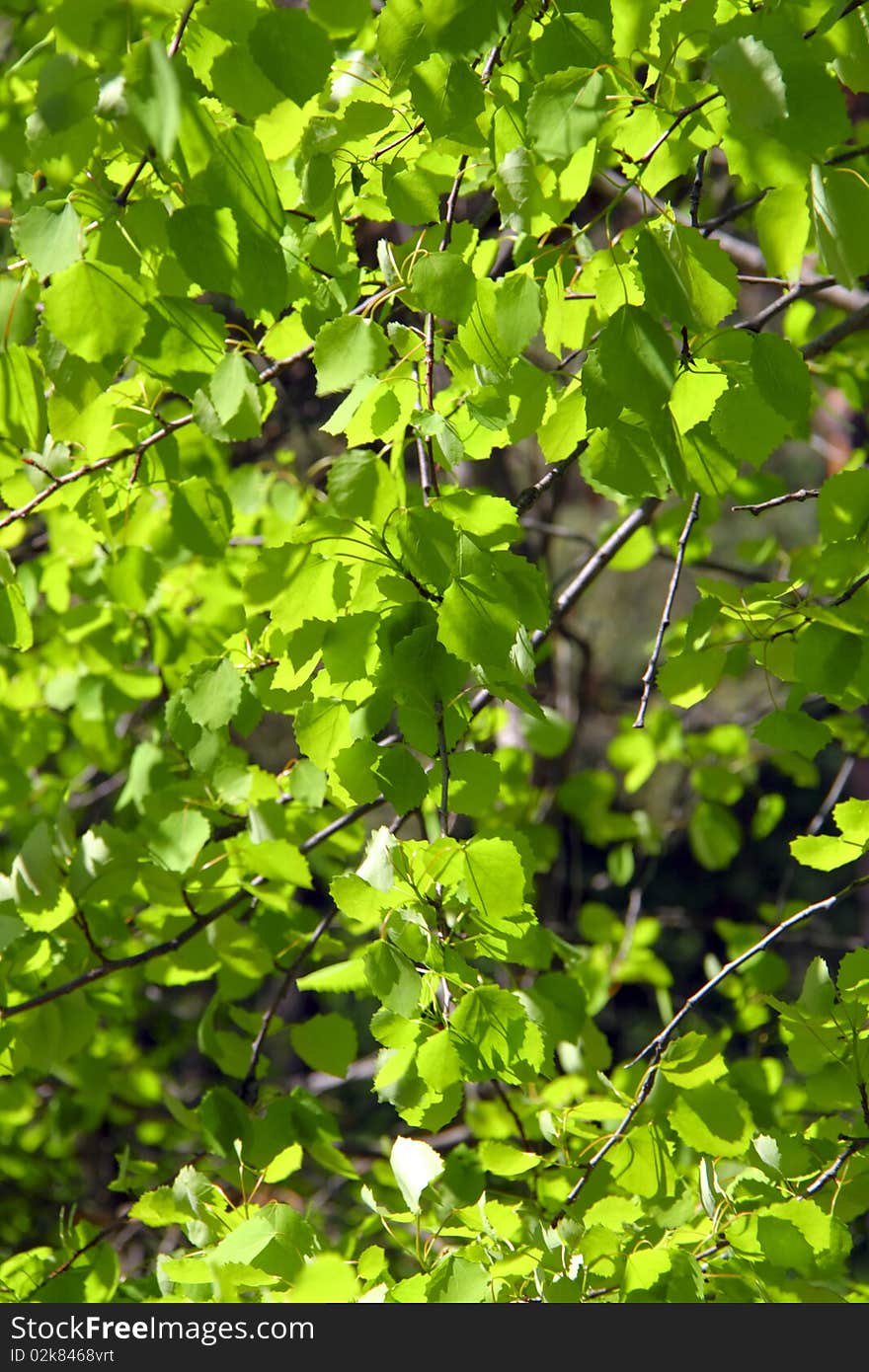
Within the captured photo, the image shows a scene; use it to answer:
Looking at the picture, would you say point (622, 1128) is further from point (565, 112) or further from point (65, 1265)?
point (565, 112)

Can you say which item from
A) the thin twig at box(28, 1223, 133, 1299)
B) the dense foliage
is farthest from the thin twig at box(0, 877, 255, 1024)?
the thin twig at box(28, 1223, 133, 1299)

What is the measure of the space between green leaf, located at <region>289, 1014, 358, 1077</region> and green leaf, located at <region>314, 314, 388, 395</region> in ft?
2.43

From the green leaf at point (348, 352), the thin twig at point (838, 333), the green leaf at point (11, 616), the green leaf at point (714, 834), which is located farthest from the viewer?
the green leaf at point (714, 834)

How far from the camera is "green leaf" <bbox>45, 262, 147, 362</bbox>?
27.0 inches

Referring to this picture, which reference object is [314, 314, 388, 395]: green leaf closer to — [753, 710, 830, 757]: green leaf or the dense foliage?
the dense foliage

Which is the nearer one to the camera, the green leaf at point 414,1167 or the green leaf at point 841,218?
the green leaf at point 841,218

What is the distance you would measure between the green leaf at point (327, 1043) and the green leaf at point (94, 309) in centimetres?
78

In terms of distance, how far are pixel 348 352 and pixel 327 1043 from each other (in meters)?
0.78

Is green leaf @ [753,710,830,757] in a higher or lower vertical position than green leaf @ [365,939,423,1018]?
lower

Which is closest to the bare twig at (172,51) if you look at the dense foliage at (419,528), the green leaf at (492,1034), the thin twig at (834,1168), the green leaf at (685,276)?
the dense foliage at (419,528)

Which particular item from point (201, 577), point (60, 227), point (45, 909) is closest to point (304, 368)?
point (201, 577)

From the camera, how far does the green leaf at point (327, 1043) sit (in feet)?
4.01

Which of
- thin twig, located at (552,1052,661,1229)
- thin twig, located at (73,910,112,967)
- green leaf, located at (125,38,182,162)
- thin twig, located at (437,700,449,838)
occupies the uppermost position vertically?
green leaf, located at (125,38,182,162)

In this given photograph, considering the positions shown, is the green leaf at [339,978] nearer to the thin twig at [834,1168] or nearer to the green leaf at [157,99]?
the thin twig at [834,1168]
